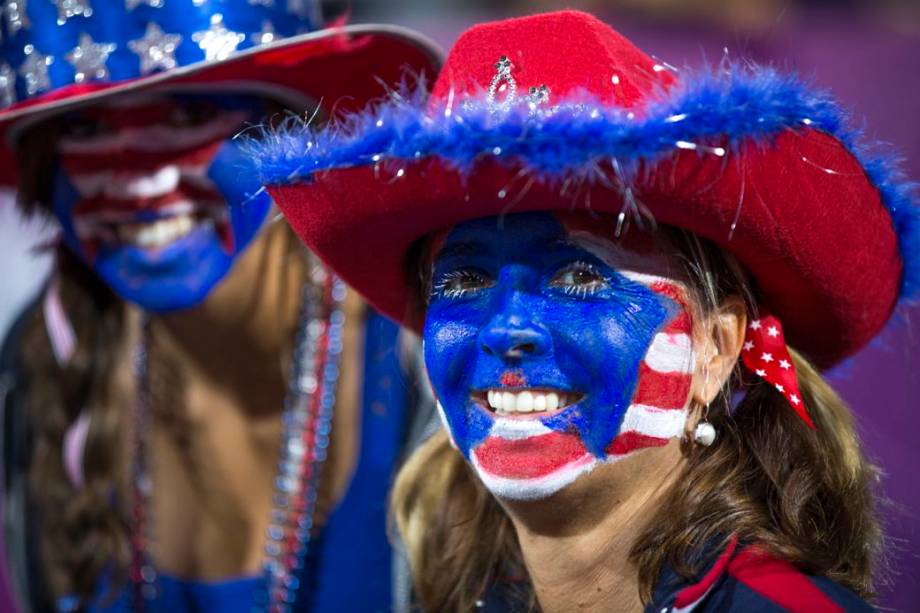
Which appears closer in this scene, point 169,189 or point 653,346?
point 653,346

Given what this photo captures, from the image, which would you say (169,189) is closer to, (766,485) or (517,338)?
(517,338)

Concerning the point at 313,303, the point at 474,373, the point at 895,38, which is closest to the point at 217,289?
the point at 313,303

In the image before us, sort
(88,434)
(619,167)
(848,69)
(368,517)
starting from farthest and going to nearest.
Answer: (848,69) < (88,434) < (368,517) < (619,167)

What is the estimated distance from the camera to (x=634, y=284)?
171cm

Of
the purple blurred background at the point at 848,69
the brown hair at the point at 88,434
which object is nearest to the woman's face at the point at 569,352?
the purple blurred background at the point at 848,69

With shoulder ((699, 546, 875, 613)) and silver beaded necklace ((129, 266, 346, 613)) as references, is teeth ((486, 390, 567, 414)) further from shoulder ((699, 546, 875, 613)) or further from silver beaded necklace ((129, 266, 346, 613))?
silver beaded necklace ((129, 266, 346, 613))

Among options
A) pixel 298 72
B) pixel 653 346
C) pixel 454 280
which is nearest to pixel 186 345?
pixel 298 72

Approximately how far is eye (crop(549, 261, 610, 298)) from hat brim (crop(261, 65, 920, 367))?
84 mm

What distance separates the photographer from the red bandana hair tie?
180 cm

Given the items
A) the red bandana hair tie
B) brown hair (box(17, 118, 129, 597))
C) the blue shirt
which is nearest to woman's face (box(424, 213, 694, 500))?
the red bandana hair tie

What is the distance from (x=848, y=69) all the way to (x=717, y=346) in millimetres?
2549

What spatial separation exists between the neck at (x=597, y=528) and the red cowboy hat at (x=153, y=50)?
1.08 meters

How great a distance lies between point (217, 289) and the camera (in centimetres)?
287

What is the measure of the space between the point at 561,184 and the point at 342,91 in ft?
4.08
